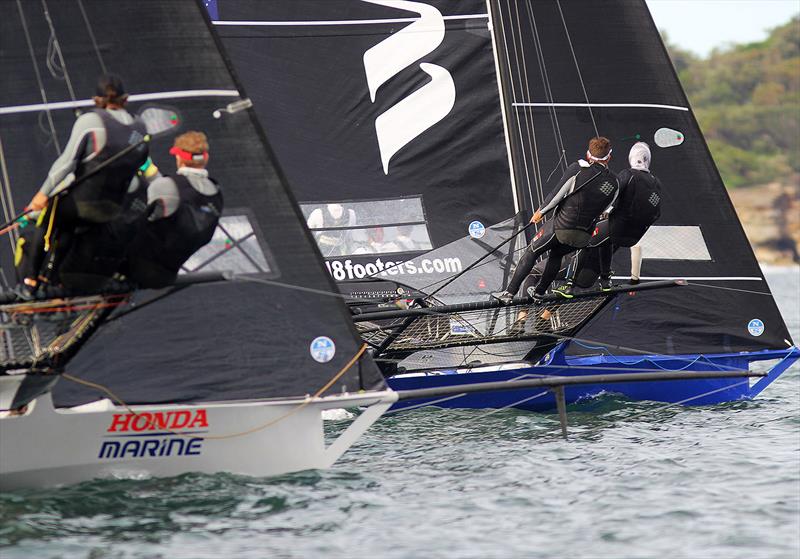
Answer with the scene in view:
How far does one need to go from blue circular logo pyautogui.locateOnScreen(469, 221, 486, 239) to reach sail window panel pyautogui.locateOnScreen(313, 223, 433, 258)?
0.35m

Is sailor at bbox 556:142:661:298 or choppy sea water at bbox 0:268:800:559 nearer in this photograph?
choppy sea water at bbox 0:268:800:559

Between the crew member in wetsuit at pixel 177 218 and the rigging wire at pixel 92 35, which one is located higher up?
the rigging wire at pixel 92 35

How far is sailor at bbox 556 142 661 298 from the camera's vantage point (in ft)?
35.4

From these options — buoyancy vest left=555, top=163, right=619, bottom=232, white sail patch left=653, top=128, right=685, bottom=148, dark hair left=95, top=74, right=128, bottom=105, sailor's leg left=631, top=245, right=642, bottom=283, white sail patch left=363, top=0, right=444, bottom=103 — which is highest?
white sail patch left=363, top=0, right=444, bottom=103

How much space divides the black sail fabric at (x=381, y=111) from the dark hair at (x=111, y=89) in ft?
14.7

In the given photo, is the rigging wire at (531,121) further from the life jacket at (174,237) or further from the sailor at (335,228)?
the life jacket at (174,237)

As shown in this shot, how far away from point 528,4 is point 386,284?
2588mm

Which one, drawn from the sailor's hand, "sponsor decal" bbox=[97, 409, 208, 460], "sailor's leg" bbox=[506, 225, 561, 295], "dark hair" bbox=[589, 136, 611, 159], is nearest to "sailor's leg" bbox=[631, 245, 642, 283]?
"sailor's leg" bbox=[506, 225, 561, 295]

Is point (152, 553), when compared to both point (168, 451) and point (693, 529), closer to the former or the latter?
point (168, 451)

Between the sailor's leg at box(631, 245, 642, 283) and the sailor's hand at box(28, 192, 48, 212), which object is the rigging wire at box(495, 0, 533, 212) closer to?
the sailor's leg at box(631, 245, 642, 283)

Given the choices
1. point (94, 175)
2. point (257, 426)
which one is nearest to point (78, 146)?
point (94, 175)

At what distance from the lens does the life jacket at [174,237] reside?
769cm

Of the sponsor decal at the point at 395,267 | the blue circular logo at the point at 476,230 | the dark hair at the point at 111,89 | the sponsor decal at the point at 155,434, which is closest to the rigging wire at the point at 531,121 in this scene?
the blue circular logo at the point at 476,230

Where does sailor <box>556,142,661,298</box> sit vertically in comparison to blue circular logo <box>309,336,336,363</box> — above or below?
above
